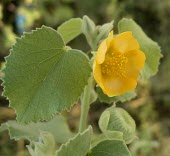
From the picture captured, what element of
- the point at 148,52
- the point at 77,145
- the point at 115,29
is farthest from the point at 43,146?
the point at 115,29

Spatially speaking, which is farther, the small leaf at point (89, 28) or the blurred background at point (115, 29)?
the blurred background at point (115, 29)

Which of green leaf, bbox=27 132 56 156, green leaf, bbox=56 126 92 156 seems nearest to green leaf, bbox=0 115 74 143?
green leaf, bbox=27 132 56 156

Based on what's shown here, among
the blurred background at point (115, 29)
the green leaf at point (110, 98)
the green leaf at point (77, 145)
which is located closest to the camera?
the green leaf at point (77, 145)

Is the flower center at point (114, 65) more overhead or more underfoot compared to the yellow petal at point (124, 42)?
more underfoot

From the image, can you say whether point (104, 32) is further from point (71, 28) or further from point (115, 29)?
point (115, 29)

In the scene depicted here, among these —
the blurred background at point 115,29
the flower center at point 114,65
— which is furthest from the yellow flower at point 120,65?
the blurred background at point 115,29

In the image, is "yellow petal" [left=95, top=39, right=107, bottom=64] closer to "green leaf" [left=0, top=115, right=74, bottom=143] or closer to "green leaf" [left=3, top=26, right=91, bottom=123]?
"green leaf" [left=3, top=26, right=91, bottom=123]

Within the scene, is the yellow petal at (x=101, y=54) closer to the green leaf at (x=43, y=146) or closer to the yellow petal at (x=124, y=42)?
the yellow petal at (x=124, y=42)

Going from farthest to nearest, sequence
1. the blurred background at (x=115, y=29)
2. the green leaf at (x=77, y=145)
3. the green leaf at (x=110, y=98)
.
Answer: the blurred background at (x=115, y=29)
the green leaf at (x=110, y=98)
the green leaf at (x=77, y=145)
